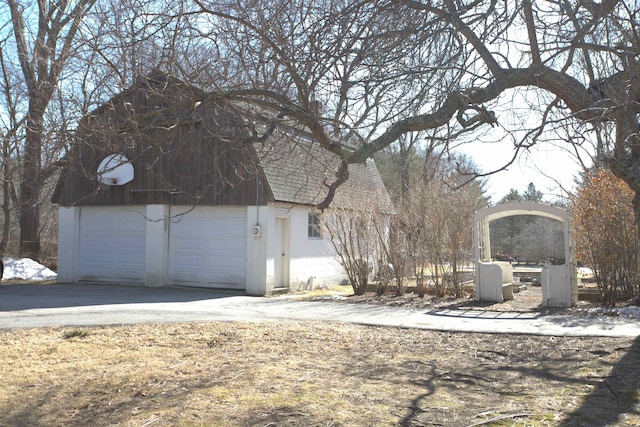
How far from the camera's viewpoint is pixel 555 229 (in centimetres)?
3412

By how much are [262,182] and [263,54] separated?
8973 millimetres

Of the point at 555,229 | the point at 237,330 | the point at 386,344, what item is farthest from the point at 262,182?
the point at 555,229

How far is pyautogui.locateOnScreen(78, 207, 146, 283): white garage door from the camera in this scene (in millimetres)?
18906

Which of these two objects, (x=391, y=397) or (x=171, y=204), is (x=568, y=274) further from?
(x=171, y=204)

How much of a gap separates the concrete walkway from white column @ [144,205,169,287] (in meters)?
1.75

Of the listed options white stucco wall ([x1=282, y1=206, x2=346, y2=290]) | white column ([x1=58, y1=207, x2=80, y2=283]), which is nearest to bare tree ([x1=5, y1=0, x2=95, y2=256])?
white column ([x1=58, y1=207, x2=80, y2=283])

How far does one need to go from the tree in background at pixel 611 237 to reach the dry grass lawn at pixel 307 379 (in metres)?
4.41

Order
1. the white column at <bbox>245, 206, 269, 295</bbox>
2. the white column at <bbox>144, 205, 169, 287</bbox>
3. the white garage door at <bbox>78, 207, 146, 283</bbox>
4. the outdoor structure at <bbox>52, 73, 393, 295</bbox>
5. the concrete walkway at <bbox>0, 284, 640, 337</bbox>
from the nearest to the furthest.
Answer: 1. the concrete walkway at <bbox>0, 284, 640, 337</bbox>
2. the white column at <bbox>245, 206, 269, 295</bbox>
3. the outdoor structure at <bbox>52, 73, 393, 295</bbox>
4. the white column at <bbox>144, 205, 169, 287</bbox>
5. the white garage door at <bbox>78, 207, 146, 283</bbox>

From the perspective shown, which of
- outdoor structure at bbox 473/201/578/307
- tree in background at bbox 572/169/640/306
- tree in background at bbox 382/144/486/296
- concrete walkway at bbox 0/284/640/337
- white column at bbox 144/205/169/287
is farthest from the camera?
white column at bbox 144/205/169/287

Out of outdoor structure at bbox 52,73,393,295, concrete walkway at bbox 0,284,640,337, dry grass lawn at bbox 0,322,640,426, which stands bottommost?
dry grass lawn at bbox 0,322,640,426

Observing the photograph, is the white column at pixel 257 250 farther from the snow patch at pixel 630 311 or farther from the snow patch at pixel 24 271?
the snow patch at pixel 630 311

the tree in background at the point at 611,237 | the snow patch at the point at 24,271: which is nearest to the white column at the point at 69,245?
the snow patch at the point at 24,271

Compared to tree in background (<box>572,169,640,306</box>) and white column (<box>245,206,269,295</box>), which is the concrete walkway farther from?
tree in background (<box>572,169,640,306</box>)

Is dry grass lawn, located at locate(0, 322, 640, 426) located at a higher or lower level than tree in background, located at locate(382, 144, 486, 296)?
lower
